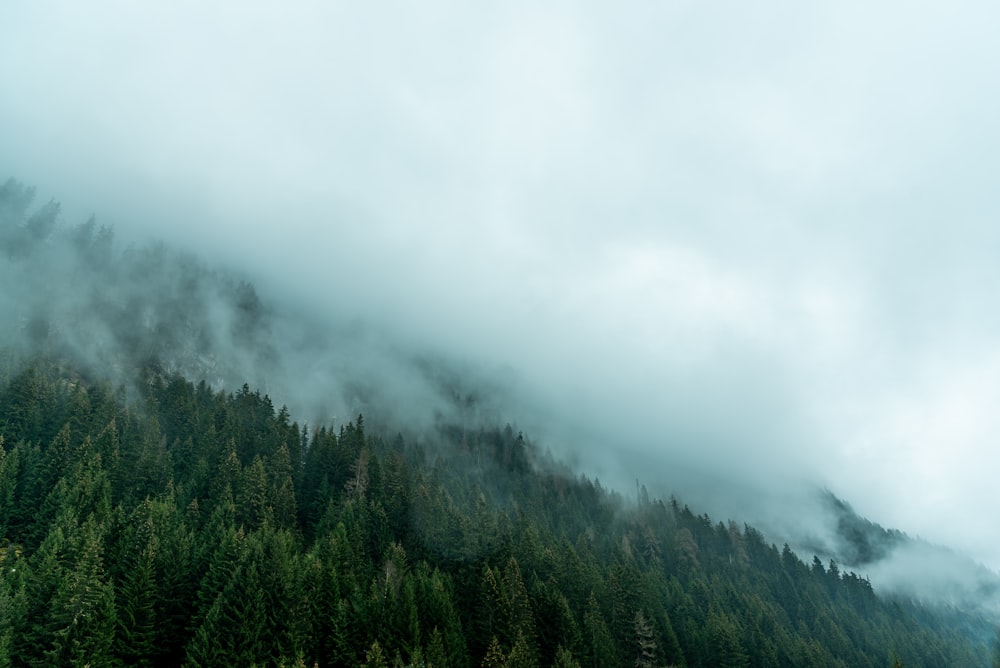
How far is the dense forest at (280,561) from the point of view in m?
50.3

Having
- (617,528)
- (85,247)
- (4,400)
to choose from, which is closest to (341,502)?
(4,400)

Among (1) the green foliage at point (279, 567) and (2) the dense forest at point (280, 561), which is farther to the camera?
(2) the dense forest at point (280, 561)

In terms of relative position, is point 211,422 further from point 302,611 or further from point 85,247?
point 85,247

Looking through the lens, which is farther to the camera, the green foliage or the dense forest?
the dense forest

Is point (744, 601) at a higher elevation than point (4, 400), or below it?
below

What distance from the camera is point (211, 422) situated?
102 meters

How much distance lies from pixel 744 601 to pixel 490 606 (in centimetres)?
7894

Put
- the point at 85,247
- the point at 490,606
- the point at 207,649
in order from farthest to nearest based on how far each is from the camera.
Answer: the point at 85,247
the point at 490,606
the point at 207,649

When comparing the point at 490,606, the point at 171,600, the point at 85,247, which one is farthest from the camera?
the point at 85,247

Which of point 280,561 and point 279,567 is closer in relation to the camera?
point 279,567

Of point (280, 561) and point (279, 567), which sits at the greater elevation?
point (280, 561)

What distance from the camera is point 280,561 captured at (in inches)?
2212

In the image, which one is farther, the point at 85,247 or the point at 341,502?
the point at 85,247

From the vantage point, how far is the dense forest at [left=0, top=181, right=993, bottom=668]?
50312mm
